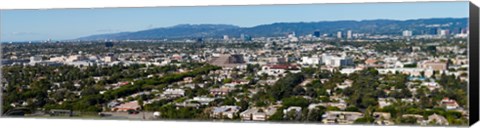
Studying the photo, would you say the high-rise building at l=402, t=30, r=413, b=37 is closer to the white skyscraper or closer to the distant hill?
the distant hill

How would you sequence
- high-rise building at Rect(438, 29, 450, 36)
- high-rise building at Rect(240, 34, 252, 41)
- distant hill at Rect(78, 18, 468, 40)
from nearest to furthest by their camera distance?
high-rise building at Rect(438, 29, 450, 36) < distant hill at Rect(78, 18, 468, 40) < high-rise building at Rect(240, 34, 252, 41)

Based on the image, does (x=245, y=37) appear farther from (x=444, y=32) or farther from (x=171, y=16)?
(x=444, y=32)

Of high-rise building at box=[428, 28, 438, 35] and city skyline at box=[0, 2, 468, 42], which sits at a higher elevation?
city skyline at box=[0, 2, 468, 42]

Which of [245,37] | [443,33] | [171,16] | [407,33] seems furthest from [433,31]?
[171,16]

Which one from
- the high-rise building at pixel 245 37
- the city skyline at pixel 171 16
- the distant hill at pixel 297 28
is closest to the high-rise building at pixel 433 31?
the distant hill at pixel 297 28

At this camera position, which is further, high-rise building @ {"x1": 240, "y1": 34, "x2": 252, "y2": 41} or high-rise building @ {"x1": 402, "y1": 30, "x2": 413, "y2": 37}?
high-rise building @ {"x1": 240, "y1": 34, "x2": 252, "y2": 41}

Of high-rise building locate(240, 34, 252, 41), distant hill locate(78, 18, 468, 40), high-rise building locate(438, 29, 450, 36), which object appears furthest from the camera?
high-rise building locate(240, 34, 252, 41)

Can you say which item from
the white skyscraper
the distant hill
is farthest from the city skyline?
the white skyscraper

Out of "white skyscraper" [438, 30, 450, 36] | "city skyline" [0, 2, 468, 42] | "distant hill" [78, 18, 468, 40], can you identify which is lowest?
"white skyscraper" [438, 30, 450, 36]
